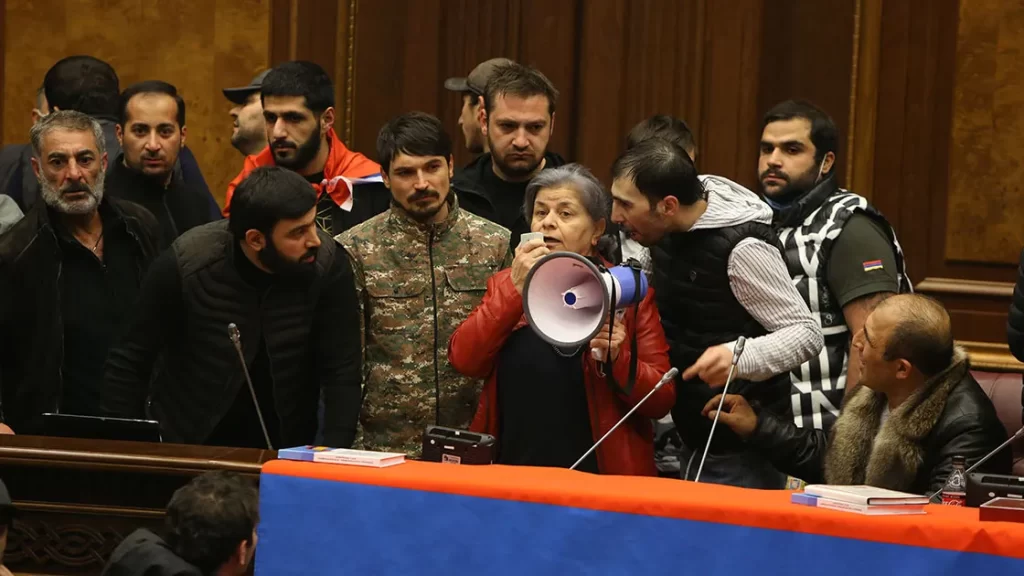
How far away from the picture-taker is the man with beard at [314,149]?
444 centimetres

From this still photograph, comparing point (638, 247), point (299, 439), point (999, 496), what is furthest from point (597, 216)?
Result: point (999, 496)

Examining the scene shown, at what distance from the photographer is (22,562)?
3.24 metres

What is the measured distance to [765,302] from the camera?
355 cm

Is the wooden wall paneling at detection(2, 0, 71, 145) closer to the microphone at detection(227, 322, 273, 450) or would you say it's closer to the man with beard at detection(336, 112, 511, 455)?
the man with beard at detection(336, 112, 511, 455)

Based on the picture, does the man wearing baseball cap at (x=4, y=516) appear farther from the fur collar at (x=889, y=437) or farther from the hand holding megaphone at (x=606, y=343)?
the fur collar at (x=889, y=437)

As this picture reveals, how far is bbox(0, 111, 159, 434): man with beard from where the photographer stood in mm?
4012

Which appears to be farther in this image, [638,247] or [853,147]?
[853,147]

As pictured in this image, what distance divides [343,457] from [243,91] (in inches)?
108

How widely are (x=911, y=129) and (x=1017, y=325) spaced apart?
182 cm

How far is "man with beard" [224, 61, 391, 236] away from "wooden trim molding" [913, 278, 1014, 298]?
198 cm

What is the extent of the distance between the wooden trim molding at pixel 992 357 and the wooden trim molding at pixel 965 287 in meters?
0.17

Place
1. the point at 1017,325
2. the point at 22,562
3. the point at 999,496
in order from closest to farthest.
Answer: the point at 999,496 → the point at 22,562 → the point at 1017,325

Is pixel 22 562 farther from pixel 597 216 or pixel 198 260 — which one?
pixel 597 216

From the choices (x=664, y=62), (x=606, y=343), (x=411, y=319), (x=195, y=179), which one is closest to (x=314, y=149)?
(x=195, y=179)
